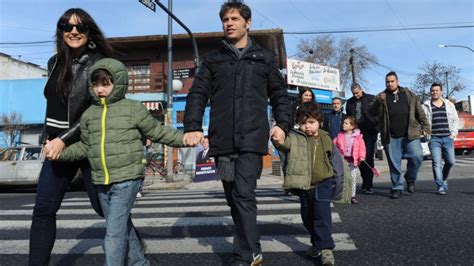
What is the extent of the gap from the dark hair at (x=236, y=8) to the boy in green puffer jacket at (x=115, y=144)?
3.04 feet

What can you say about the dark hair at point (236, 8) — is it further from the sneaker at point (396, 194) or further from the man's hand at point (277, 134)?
the sneaker at point (396, 194)

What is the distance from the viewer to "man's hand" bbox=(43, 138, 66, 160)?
2975 mm

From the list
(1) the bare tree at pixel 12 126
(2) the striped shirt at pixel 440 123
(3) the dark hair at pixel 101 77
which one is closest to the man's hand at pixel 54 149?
(3) the dark hair at pixel 101 77

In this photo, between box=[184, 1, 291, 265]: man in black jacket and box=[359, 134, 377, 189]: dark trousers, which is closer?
box=[184, 1, 291, 265]: man in black jacket

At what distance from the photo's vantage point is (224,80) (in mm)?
3441

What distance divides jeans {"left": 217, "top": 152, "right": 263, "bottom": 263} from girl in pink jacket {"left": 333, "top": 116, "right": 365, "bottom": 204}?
4.16m

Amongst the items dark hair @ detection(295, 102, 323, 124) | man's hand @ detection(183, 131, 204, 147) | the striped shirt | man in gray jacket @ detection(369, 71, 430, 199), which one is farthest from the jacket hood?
the striped shirt

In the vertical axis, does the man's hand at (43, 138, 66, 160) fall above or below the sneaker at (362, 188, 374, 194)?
above

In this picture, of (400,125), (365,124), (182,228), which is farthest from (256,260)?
(365,124)

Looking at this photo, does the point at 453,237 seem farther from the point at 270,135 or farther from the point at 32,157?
the point at 32,157

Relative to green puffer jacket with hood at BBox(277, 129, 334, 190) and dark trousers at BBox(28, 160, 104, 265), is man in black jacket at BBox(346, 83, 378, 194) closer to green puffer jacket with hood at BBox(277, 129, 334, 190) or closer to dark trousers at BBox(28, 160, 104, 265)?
green puffer jacket with hood at BBox(277, 129, 334, 190)

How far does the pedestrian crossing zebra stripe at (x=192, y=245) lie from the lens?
4176 millimetres

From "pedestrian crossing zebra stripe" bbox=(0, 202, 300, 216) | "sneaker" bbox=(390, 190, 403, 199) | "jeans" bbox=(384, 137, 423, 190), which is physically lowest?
"pedestrian crossing zebra stripe" bbox=(0, 202, 300, 216)

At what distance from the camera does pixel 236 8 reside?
3459 mm
